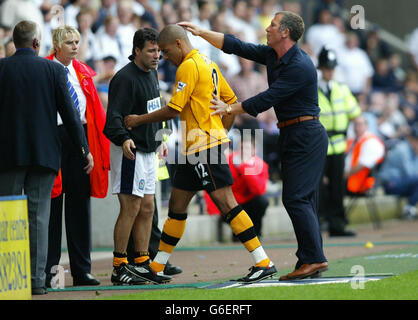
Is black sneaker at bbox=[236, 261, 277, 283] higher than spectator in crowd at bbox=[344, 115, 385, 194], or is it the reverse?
spectator in crowd at bbox=[344, 115, 385, 194]

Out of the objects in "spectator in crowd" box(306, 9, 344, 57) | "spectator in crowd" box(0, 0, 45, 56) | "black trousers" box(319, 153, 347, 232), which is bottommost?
"black trousers" box(319, 153, 347, 232)

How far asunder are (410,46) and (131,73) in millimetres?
19428

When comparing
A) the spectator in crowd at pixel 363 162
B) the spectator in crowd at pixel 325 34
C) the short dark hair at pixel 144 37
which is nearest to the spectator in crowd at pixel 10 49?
the short dark hair at pixel 144 37

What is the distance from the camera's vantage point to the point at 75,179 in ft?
28.1

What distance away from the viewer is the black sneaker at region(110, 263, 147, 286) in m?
8.21

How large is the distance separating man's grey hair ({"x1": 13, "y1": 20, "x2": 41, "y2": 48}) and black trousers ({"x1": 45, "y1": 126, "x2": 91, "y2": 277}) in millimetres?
1030

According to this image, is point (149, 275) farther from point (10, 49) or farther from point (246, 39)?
point (246, 39)

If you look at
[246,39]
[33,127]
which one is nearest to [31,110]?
[33,127]

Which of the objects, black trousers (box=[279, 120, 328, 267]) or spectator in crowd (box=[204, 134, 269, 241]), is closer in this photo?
black trousers (box=[279, 120, 328, 267])

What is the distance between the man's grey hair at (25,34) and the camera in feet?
25.3

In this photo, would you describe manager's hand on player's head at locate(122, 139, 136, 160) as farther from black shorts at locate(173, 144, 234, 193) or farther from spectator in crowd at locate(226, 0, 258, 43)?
spectator in crowd at locate(226, 0, 258, 43)

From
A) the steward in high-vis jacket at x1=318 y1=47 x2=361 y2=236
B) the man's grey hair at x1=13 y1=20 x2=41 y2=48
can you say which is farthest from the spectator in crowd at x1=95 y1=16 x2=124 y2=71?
the man's grey hair at x1=13 y1=20 x2=41 y2=48

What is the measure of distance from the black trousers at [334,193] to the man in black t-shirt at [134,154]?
6.15 m
